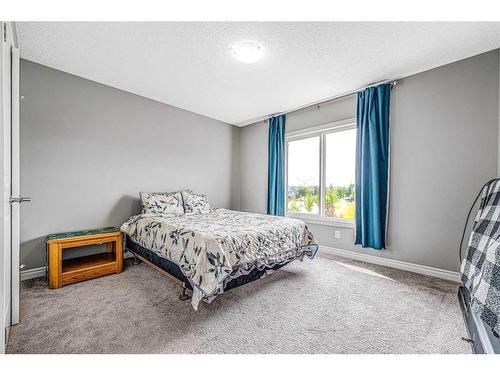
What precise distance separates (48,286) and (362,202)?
11.7 ft

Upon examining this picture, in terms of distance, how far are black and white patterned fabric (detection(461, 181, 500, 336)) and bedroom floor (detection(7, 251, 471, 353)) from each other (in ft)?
1.40

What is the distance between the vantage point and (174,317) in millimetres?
1652

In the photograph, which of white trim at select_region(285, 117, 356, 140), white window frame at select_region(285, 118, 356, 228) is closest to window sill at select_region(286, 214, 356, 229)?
white window frame at select_region(285, 118, 356, 228)

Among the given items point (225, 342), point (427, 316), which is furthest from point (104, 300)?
point (427, 316)

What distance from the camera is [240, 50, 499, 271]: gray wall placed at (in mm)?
2172

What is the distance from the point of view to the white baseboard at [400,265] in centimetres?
235

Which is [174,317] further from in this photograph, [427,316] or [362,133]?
[362,133]

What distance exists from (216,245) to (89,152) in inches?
86.6

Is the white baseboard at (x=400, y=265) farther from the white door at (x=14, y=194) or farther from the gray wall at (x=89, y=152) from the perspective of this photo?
the white door at (x=14, y=194)

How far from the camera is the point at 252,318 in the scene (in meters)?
1.65

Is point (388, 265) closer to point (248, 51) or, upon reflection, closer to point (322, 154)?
point (322, 154)

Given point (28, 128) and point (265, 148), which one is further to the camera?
point (265, 148)

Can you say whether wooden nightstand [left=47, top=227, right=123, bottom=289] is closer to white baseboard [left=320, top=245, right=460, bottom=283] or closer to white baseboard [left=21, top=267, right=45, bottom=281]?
white baseboard [left=21, top=267, right=45, bottom=281]

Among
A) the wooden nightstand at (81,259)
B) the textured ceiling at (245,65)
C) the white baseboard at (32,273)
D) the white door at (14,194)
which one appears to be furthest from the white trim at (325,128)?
the white baseboard at (32,273)
